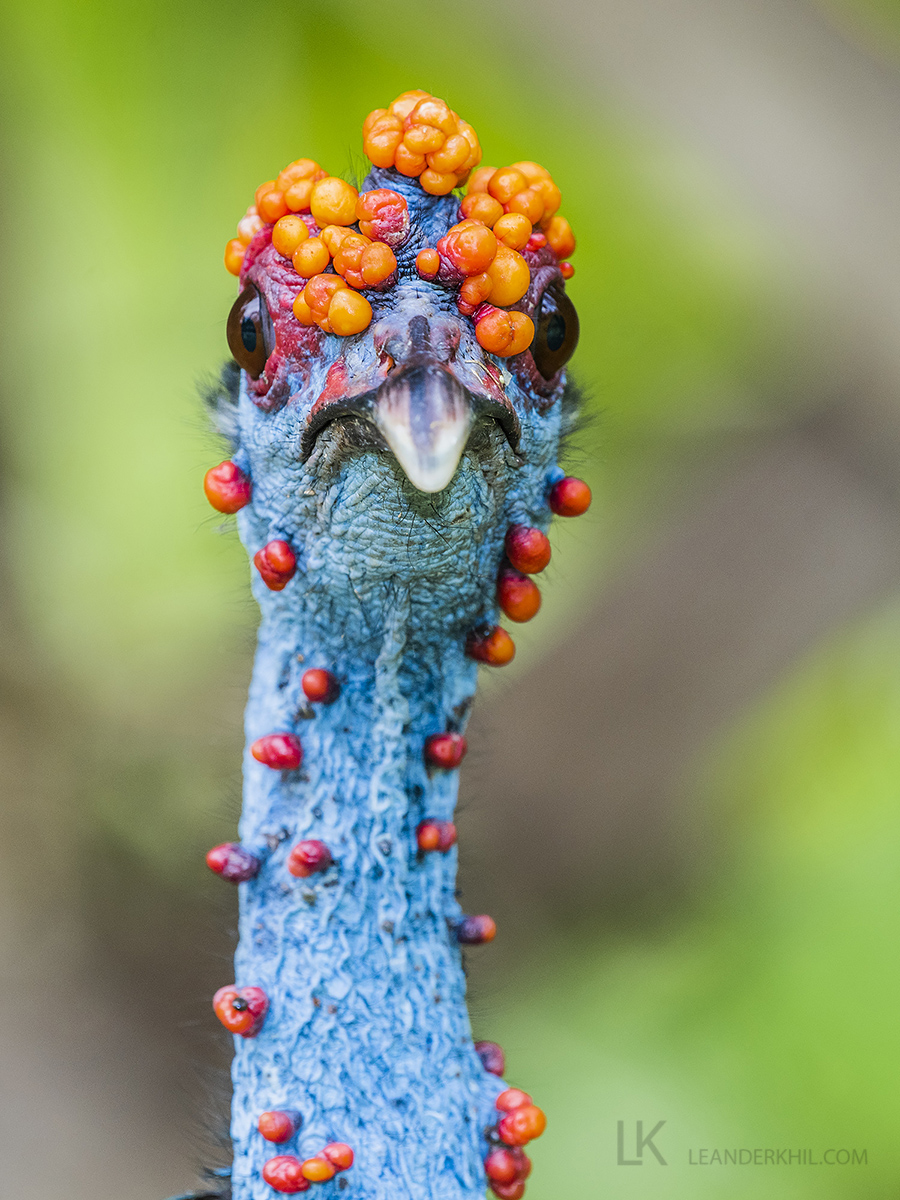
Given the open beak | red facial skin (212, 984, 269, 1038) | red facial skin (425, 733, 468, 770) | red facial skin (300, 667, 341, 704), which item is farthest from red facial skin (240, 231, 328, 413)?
red facial skin (212, 984, 269, 1038)

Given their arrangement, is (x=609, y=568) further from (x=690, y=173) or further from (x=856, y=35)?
(x=856, y=35)

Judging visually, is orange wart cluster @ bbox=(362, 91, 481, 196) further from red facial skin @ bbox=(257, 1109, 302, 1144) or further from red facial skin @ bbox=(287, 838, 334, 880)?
red facial skin @ bbox=(257, 1109, 302, 1144)

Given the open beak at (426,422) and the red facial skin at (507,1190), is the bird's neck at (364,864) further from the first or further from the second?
the open beak at (426,422)

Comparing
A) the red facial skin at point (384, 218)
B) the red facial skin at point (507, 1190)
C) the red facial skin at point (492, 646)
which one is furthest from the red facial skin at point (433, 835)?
the red facial skin at point (384, 218)

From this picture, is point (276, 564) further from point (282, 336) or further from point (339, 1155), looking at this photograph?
point (339, 1155)

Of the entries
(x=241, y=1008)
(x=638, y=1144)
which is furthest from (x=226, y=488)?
(x=638, y=1144)
